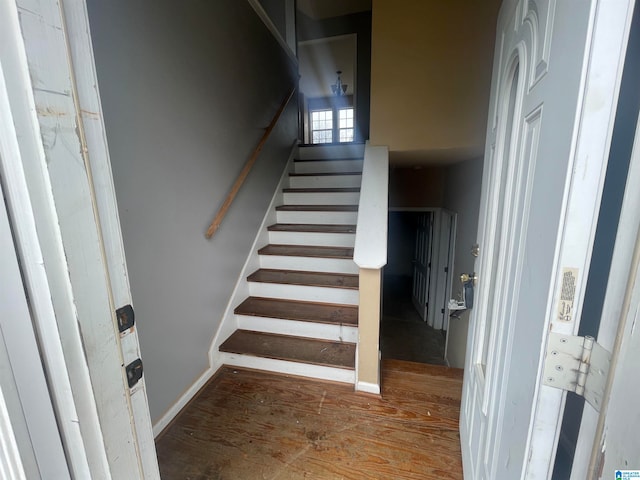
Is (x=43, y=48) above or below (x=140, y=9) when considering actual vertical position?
below

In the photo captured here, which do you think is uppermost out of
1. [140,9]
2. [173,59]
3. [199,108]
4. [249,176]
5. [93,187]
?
[140,9]

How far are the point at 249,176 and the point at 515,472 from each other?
2308 millimetres

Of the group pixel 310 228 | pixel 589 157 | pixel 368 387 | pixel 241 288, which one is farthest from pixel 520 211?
pixel 310 228

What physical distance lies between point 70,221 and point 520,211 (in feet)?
3.12

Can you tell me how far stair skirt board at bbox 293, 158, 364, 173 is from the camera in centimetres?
330

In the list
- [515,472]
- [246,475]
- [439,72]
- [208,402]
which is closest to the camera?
[515,472]

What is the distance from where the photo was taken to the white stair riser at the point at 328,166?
3.30 m

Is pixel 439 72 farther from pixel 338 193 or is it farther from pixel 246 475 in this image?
pixel 246 475

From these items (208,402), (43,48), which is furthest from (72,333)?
(208,402)

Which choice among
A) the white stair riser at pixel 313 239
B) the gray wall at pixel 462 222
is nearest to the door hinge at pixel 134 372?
the white stair riser at pixel 313 239

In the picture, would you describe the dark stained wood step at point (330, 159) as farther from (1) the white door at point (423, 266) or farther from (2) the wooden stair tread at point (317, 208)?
(1) the white door at point (423, 266)

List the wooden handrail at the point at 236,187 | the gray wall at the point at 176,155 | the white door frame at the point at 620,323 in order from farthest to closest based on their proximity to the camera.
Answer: the wooden handrail at the point at 236,187 < the gray wall at the point at 176,155 < the white door frame at the point at 620,323

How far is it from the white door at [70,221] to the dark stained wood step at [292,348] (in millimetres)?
1363

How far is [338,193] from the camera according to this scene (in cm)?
294
